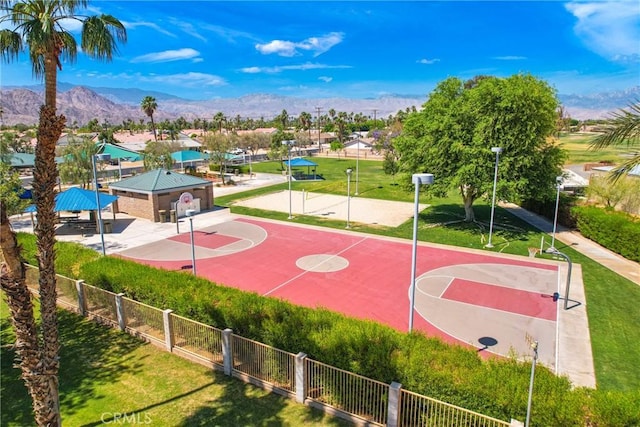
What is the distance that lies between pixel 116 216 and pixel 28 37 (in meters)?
26.8

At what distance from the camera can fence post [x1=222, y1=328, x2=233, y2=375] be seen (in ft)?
37.3

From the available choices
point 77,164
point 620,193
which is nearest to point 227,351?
point 620,193

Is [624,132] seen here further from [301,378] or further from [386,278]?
[386,278]

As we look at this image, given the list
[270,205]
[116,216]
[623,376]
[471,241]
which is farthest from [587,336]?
[116,216]

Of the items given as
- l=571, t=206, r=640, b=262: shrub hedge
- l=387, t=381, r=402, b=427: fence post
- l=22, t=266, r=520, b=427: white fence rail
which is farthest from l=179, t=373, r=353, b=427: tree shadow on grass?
l=571, t=206, r=640, b=262: shrub hedge

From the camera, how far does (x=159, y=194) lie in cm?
3070

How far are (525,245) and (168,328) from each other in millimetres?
21232

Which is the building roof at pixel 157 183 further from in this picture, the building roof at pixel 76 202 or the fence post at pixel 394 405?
the fence post at pixel 394 405

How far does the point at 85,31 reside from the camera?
859 centimetres

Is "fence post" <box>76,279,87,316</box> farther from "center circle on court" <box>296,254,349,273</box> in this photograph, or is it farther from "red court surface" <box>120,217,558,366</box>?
"center circle on court" <box>296,254,349,273</box>

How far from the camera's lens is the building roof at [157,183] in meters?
30.9

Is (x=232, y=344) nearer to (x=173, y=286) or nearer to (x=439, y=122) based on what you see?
(x=173, y=286)

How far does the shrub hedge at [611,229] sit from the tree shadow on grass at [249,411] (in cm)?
2047

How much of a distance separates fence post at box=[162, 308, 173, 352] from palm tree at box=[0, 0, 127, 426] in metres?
4.44
